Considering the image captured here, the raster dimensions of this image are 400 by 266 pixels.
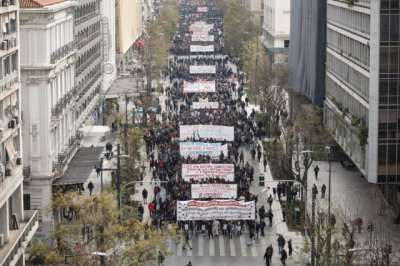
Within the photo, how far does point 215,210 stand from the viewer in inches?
2338

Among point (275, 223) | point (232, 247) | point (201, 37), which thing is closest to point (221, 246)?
point (232, 247)

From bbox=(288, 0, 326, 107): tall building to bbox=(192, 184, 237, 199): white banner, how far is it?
122 ft

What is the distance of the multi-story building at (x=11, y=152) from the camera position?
46.0 meters

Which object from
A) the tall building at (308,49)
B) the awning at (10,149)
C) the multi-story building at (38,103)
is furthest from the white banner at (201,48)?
the awning at (10,149)

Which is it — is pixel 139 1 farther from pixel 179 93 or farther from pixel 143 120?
pixel 143 120

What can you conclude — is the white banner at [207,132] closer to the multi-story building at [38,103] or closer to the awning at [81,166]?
the awning at [81,166]

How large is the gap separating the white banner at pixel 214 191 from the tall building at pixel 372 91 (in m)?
11.1

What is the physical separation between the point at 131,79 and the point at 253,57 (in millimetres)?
18129

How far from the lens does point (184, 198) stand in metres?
65.6

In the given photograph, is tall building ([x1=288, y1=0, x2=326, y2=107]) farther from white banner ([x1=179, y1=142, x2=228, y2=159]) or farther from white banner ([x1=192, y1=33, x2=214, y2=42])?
white banner ([x1=192, y1=33, x2=214, y2=42])

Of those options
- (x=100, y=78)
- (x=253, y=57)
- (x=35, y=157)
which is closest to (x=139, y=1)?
(x=253, y=57)

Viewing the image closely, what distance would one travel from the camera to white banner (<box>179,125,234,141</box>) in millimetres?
80250

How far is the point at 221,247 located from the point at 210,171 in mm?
8109

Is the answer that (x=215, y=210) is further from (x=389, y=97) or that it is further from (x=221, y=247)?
(x=389, y=97)
